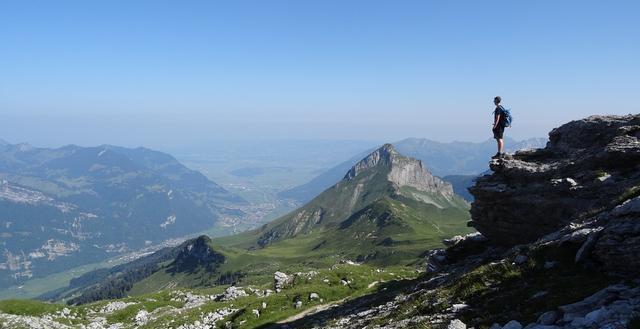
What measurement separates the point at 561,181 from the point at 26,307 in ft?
231

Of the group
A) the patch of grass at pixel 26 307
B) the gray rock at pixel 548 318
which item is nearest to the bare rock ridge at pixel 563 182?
the gray rock at pixel 548 318

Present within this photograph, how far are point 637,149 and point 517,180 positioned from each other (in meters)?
8.11

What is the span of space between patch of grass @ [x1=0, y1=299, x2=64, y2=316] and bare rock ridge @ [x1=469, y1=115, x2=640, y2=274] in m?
61.0

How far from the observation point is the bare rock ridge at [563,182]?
2717 cm

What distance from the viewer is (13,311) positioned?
63.8 metres

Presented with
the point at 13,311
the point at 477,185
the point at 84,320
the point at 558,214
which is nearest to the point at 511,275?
the point at 558,214

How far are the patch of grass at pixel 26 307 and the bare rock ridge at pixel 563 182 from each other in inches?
2402

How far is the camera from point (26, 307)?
66.0 metres

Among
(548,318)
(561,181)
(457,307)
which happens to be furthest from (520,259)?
(561,181)

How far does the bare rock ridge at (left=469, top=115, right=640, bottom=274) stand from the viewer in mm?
27172

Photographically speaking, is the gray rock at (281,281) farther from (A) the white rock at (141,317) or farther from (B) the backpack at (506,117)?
(B) the backpack at (506,117)

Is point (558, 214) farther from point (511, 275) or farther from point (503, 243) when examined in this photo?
point (511, 275)

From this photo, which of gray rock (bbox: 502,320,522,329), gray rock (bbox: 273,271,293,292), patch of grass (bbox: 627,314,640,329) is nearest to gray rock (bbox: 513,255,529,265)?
gray rock (bbox: 502,320,522,329)

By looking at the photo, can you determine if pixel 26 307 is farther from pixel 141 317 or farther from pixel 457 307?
pixel 457 307
